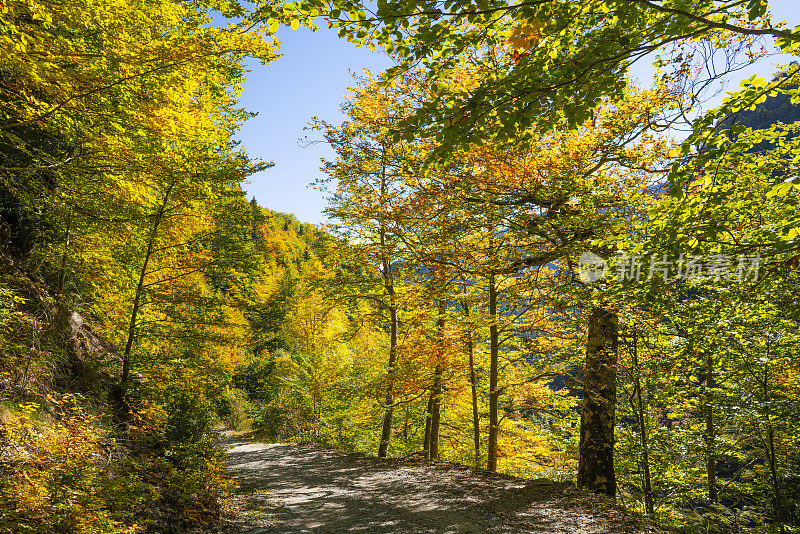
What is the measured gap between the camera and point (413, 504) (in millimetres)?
6906

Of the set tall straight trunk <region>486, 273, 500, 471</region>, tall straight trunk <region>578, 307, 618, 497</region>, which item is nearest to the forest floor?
tall straight trunk <region>578, 307, 618, 497</region>

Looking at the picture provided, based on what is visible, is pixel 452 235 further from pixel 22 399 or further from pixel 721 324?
pixel 22 399

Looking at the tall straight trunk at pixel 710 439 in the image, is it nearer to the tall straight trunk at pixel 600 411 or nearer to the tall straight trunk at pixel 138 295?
the tall straight trunk at pixel 600 411

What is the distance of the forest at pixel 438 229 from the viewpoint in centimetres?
320

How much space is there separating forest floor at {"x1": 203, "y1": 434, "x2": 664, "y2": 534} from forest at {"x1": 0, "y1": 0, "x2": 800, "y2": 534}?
0.78 m

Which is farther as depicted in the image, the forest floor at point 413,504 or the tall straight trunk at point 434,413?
the tall straight trunk at point 434,413

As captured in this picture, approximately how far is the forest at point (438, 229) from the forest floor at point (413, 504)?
0.78 metres

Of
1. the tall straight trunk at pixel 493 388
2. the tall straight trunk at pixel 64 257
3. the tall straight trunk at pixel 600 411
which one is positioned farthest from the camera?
the tall straight trunk at pixel 493 388

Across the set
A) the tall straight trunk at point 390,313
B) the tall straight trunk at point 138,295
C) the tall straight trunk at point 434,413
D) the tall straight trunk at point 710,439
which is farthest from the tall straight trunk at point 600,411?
the tall straight trunk at point 138,295

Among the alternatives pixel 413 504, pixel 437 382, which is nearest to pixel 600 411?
pixel 413 504

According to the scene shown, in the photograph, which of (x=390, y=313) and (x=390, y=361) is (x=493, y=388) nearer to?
(x=390, y=361)

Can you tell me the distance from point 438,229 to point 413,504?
5277 millimetres

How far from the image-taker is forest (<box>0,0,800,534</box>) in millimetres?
3197

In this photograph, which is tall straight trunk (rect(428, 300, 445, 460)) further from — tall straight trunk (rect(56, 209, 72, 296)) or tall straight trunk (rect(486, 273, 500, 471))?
tall straight trunk (rect(56, 209, 72, 296))
